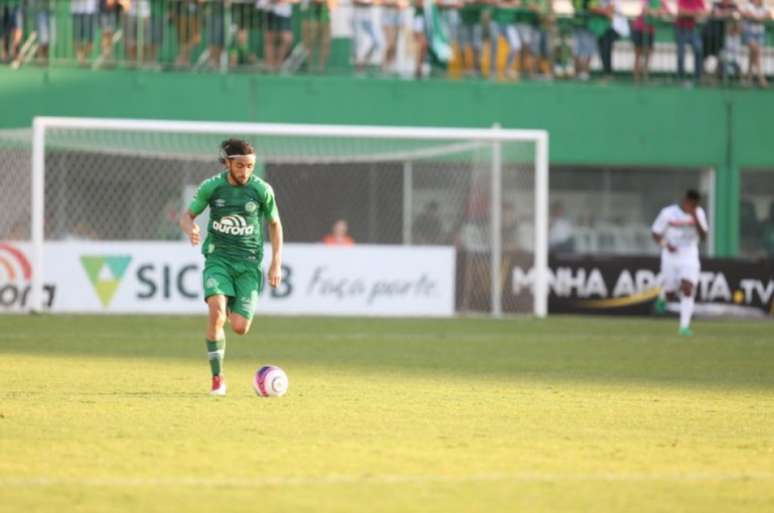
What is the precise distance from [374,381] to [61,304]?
12184 mm

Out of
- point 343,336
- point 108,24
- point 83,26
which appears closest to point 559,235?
point 108,24

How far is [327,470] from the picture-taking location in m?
8.68

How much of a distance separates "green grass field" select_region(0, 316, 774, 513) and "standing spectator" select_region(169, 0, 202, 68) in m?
11.5

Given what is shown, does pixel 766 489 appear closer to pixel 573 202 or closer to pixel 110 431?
pixel 110 431

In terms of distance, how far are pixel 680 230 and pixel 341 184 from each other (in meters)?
7.47

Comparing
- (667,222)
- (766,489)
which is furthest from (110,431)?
(667,222)

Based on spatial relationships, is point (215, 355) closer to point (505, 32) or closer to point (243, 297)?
point (243, 297)

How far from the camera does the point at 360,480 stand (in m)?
8.34

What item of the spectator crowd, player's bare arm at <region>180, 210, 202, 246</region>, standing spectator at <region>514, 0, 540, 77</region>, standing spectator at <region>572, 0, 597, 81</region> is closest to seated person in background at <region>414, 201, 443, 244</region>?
the spectator crowd

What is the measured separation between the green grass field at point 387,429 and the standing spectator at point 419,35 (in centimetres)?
1208

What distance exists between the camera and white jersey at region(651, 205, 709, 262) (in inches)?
966

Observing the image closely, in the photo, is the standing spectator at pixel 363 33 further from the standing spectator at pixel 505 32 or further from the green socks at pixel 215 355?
the green socks at pixel 215 355

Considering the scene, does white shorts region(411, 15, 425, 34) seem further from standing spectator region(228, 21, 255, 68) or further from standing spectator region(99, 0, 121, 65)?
standing spectator region(99, 0, 121, 65)

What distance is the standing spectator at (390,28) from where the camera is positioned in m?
31.3
